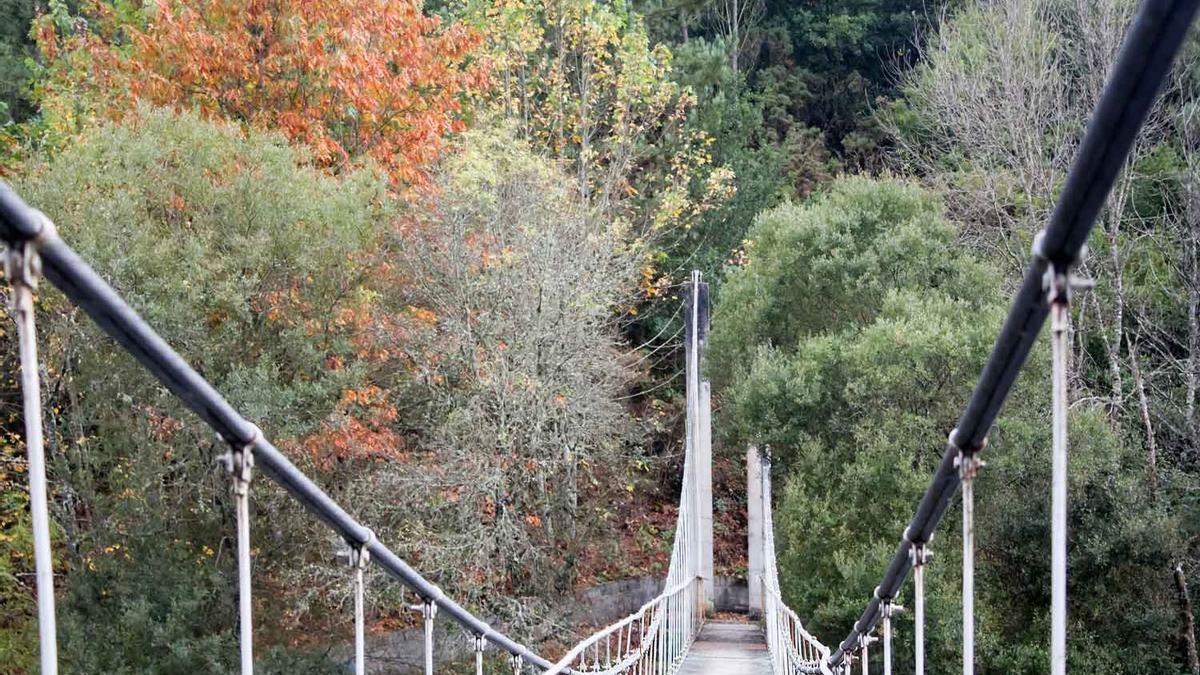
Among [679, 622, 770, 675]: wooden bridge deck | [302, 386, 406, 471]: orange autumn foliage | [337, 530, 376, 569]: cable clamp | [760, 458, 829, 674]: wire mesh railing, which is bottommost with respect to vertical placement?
[679, 622, 770, 675]: wooden bridge deck

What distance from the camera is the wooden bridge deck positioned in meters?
9.61

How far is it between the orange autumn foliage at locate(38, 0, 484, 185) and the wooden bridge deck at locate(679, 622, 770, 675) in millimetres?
4341

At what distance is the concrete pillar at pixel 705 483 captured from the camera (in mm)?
12648

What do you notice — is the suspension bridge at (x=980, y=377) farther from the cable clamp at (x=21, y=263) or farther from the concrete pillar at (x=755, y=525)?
the concrete pillar at (x=755, y=525)

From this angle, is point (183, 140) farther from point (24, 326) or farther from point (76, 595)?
point (24, 326)

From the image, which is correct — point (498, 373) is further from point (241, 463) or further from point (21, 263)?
point (21, 263)

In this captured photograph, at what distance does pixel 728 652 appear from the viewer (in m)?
10.9

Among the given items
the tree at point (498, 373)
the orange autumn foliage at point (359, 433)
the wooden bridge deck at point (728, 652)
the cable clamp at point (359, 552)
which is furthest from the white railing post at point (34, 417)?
the wooden bridge deck at point (728, 652)

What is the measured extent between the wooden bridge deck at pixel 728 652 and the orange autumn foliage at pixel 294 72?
14.2 feet

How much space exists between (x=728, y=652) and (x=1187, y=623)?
365 cm

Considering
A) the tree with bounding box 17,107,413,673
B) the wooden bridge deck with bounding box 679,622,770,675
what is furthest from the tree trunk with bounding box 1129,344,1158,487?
the tree with bounding box 17,107,413,673

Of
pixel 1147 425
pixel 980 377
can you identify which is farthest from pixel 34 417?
pixel 1147 425

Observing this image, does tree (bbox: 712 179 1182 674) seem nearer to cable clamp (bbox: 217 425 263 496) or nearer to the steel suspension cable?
the steel suspension cable

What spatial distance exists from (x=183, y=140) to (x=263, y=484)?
2.20 m
